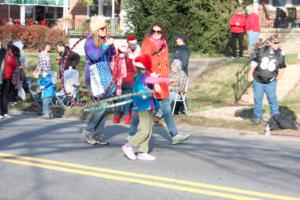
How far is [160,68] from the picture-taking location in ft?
32.4

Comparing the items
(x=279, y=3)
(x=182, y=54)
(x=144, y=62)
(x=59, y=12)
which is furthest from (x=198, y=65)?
(x=59, y=12)

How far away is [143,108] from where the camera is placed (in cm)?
936

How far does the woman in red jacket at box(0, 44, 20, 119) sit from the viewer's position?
49.6 feet

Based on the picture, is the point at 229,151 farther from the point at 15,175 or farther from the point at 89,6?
the point at 89,6

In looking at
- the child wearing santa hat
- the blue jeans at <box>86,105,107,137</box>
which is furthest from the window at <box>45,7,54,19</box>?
the child wearing santa hat

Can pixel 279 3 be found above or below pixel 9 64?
above

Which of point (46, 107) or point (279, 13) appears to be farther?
point (279, 13)

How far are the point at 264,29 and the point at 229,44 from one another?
7038 mm

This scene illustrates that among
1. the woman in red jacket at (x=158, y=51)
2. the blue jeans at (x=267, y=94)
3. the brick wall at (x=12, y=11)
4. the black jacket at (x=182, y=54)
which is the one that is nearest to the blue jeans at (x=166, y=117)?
the woman in red jacket at (x=158, y=51)

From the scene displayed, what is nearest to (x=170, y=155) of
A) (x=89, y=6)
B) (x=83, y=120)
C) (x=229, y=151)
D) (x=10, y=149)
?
(x=229, y=151)

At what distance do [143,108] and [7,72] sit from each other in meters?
6.68

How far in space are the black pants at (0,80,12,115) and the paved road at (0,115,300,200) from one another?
9.25 ft

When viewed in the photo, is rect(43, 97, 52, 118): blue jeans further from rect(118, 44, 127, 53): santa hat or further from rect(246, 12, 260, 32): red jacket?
rect(246, 12, 260, 32): red jacket

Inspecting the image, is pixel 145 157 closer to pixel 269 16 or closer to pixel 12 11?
pixel 269 16
